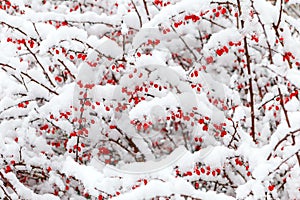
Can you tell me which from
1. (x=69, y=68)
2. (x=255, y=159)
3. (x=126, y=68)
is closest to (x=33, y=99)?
(x=69, y=68)

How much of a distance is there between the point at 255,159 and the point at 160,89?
89 cm

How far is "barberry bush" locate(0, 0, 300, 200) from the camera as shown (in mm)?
2584

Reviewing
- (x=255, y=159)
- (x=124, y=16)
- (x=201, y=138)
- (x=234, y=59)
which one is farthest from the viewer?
(x=234, y=59)

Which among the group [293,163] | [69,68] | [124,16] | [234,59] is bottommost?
[293,163]

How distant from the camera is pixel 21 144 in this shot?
3.62 metres

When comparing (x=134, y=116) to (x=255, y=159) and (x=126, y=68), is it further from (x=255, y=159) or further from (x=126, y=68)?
(x=255, y=159)

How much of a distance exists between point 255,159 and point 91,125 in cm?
141

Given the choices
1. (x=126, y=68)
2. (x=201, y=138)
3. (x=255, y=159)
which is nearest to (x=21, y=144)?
(x=126, y=68)

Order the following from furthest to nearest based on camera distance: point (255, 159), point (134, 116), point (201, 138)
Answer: point (201, 138)
point (134, 116)
point (255, 159)

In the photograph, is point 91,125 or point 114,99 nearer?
point 114,99

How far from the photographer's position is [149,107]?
2824 mm

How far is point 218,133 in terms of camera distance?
3.34m

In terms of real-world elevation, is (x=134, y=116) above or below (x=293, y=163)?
above

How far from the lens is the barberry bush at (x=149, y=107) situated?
2.58 meters
